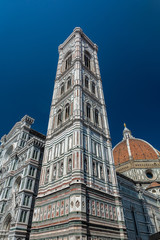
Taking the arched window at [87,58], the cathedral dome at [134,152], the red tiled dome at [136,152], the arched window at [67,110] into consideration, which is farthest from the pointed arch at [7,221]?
the red tiled dome at [136,152]

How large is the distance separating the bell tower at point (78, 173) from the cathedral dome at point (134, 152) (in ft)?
117

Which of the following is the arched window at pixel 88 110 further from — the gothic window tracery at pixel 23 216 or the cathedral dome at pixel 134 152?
the cathedral dome at pixel 134 152

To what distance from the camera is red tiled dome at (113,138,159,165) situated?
184ft

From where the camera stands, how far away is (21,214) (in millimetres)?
18234

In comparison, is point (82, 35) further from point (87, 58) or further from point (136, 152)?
point (136, 152)

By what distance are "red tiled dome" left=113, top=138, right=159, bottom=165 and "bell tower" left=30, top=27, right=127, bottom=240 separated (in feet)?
118

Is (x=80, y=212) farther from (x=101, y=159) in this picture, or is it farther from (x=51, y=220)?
(x=101, y=159)

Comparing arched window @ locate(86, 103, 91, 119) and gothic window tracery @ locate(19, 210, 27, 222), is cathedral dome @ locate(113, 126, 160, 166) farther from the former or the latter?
gothic window tracery @ locate(19, 210, 27, 222)

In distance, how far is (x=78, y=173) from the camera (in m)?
15.6

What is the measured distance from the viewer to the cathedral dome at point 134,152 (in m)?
56.0

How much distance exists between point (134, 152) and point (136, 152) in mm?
645

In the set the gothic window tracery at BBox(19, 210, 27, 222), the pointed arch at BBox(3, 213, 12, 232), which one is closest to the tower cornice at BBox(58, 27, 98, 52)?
the gothic window tracery at BBox(19, 210, 27, 222)

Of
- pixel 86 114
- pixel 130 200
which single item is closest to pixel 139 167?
pixel 130 200

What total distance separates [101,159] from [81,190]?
5.64 metres
